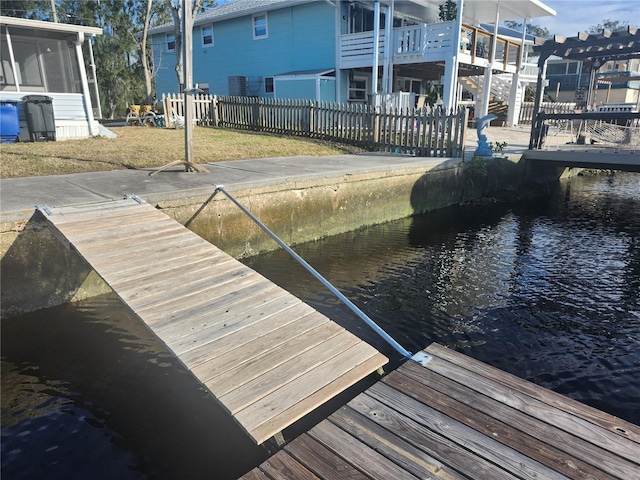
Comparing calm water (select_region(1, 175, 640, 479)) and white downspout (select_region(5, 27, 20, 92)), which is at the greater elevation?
white downspout (select_region(5, 27, 20, 92))

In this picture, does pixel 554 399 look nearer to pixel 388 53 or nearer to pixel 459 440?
pixel 459 440

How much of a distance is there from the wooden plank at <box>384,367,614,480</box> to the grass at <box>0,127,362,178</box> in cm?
702

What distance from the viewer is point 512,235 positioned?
8383 mm

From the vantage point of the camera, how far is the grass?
7947 millimetres

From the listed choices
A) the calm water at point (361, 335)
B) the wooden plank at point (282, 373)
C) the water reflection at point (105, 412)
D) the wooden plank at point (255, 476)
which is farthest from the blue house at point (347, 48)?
the wooden plank at point (255, 476)

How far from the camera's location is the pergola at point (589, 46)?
12312mm

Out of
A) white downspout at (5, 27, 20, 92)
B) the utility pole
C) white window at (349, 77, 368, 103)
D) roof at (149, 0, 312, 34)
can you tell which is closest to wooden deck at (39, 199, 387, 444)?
the utility pole

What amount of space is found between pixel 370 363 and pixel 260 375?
717 mm

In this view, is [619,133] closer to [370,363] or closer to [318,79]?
[318,79]

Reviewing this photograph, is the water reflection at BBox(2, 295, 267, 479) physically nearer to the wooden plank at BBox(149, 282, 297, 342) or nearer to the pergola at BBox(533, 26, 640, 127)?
the wooden plank at BBox(149, 282, 297, 342)

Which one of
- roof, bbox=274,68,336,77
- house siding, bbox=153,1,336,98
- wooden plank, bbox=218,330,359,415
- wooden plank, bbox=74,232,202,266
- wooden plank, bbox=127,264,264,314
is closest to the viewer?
wooden plank, bbox=218,330,359,415

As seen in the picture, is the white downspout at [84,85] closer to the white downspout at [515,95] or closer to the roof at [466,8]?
the roof at [466,8]

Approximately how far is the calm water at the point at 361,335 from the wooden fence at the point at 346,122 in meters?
3.44

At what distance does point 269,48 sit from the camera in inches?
811
